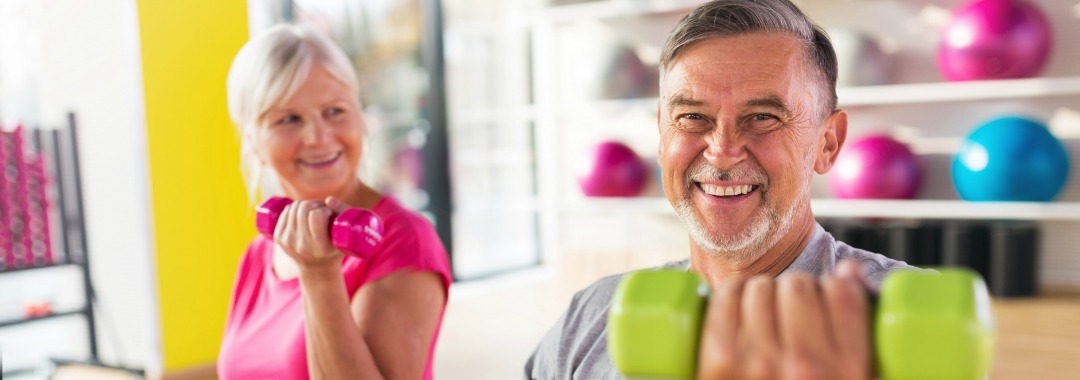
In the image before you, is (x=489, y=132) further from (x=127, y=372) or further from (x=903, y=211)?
(x=127, y=372)

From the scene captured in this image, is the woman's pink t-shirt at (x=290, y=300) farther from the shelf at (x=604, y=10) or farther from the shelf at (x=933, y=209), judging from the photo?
the shelf at (x=604, y=10)

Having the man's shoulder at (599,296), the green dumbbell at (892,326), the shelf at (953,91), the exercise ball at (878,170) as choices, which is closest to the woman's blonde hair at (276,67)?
the man's shoulder at (599,296)

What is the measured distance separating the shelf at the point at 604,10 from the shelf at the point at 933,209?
3.45ft

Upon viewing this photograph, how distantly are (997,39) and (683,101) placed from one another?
3.16 meters

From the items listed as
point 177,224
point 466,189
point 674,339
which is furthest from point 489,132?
point 674,339

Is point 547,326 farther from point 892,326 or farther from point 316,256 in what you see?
point 892,326

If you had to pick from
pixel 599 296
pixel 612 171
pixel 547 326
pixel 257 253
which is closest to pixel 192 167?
pixel 547 326

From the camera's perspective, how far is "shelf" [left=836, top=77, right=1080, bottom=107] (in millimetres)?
3666

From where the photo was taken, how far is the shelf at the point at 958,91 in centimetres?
367

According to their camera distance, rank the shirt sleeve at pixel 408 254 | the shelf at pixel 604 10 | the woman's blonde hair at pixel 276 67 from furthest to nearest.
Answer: the shelf at pixel 604 10 < the woman's blonde hair at pixel 276 67 < the shirt sleeve at pixel 408 254

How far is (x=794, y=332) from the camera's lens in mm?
494

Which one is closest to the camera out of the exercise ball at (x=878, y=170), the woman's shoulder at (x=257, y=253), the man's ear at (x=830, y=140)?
the man's ear at (x=830, y=140)

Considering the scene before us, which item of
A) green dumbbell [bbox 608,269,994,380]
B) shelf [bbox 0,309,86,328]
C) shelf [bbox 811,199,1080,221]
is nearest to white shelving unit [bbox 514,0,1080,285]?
shelf [bbox 811,199,1080,221]

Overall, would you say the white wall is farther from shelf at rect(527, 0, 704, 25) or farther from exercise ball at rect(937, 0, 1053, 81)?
exercise ball at rect(937, 0, 1053, 81)
